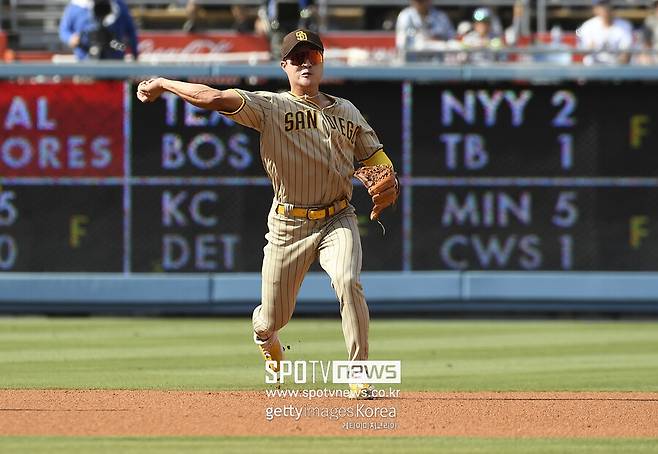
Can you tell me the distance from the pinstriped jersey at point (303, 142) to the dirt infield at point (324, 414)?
1201mm

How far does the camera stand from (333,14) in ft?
60.4

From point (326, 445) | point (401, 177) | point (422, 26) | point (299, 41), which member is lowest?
point (326, 445)

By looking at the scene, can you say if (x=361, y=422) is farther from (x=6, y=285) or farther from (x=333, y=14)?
(x=333, y=14)

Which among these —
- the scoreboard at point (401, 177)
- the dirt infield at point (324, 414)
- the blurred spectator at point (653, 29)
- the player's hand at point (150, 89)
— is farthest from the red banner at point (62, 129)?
the player's hand at point (150, 89)

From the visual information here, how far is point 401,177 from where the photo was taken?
1486cm

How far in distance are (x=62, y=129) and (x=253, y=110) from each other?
765 centimetres

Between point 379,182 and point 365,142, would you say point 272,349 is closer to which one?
point 379,182

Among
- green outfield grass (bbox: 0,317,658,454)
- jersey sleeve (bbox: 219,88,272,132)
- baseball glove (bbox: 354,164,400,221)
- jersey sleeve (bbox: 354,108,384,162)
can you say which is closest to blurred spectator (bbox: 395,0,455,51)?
green outfield grass (bbox: 0,317,658,454)

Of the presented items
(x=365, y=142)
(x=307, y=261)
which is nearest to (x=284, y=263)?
(x=307, y=261)

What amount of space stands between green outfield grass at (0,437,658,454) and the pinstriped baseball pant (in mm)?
1155

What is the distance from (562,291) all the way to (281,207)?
758 cm

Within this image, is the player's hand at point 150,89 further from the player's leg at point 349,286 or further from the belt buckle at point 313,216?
the player's leg at point 349,286

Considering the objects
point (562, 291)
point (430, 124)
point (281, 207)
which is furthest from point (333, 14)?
point (281, 207)

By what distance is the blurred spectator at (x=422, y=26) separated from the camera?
15867mm
